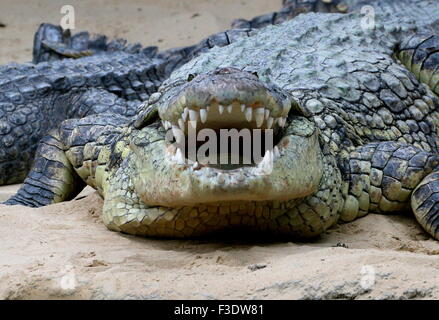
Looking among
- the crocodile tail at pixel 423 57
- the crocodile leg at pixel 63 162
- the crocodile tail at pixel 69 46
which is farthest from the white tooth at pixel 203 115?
the crocodile tail at pixel 69 46

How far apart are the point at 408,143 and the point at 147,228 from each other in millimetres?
2018

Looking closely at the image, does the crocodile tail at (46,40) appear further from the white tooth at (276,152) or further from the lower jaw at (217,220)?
the white tooth at (276,152)

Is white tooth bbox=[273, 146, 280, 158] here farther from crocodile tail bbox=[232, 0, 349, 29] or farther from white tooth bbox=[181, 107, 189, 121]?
crocodile tail bbox=[232, 0, 349, 29]

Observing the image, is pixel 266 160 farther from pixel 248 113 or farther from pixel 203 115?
pixel 203 115

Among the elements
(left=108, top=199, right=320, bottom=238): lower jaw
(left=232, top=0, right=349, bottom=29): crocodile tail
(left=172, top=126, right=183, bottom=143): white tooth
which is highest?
(left=232, top=0, right=349, bottom=29): crocodile tail

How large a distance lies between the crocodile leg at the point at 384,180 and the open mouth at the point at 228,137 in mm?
940

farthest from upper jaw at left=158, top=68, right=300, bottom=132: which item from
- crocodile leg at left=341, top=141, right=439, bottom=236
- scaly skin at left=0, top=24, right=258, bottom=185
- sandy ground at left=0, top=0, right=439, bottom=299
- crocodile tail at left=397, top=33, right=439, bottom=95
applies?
scaly skin at left=0, top=24, right=258, bottom=185

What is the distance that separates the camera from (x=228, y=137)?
4.02 metres

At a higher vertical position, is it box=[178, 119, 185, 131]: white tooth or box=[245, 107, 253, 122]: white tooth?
box=[245, 107, 253, 122]: white tooth

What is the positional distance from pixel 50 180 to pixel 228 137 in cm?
196

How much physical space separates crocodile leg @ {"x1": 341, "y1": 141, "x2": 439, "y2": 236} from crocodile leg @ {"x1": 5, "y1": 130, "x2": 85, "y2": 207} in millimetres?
1803

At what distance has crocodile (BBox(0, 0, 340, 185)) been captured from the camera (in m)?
7.22
